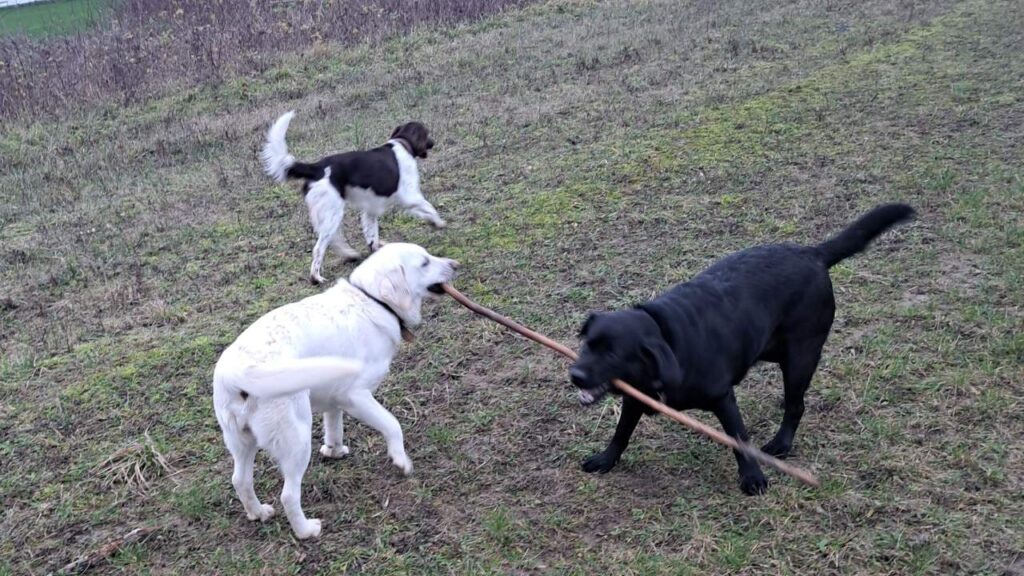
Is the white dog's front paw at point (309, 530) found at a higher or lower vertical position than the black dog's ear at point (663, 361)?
lower

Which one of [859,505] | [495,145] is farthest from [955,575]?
[495,145]

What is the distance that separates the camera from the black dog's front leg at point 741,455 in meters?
3.42

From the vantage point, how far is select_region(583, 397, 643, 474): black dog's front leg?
363 cm

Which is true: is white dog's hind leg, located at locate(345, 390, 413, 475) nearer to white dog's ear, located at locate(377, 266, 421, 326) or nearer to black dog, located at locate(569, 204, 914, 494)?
white dog's ear, located at locate(377, 266, 421, 326)

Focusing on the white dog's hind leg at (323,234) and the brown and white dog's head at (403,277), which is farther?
the white dog's hind leg at (323,234)

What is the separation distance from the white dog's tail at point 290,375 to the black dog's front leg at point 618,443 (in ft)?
3.83

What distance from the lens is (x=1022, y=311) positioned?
15.0 ft

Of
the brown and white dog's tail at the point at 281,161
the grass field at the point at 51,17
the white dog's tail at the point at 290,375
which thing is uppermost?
the white dog's tail at the point at 290,375

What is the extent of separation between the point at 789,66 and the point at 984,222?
4.59m

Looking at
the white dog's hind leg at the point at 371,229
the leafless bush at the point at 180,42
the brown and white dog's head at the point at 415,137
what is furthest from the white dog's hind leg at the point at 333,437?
the leafless bush at the point at 180,42

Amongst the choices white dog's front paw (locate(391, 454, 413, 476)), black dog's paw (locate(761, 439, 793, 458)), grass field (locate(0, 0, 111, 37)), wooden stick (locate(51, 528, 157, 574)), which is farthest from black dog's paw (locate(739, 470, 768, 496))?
grass field (locate(0, 0, 111, 37))

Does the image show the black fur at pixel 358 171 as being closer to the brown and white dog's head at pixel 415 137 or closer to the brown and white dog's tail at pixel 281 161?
the brown and white dog's tail at pixel 281 161

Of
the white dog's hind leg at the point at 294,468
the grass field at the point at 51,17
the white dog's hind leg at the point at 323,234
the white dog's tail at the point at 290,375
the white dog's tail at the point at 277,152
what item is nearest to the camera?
the white dog's tail at the point at 290,375

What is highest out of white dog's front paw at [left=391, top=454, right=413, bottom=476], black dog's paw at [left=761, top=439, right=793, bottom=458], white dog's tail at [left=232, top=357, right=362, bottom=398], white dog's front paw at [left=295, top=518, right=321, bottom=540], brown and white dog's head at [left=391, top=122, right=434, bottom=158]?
white dog's tail at [left=232, top=357, right=362, bottom=398]
